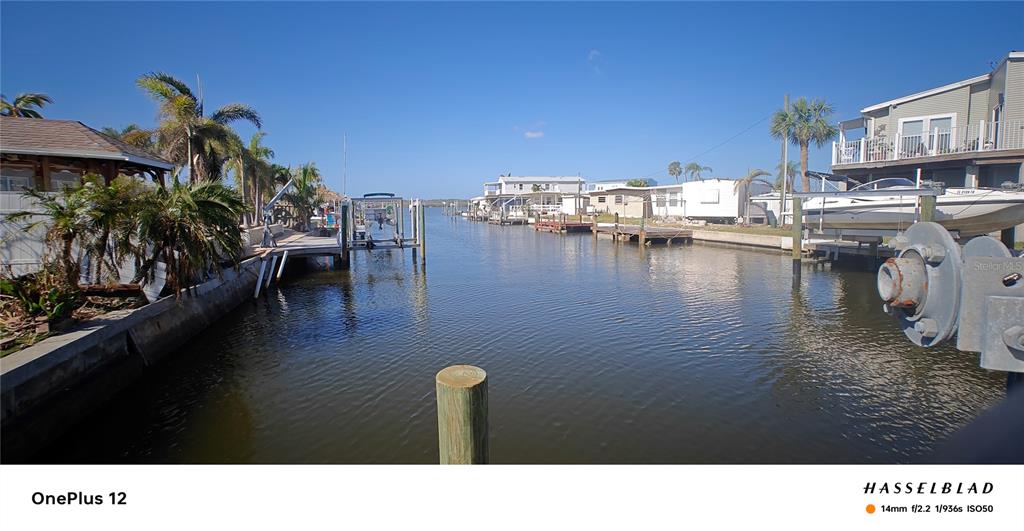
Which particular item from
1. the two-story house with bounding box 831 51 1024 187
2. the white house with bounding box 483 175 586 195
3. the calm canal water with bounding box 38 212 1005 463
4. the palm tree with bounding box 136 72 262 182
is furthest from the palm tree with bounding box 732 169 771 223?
the white house with bounding box 483 175 586 195

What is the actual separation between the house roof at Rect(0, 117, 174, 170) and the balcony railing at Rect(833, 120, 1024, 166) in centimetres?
3134

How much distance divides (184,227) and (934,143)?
30119 mm

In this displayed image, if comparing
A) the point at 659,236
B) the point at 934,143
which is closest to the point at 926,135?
the point at 934,143

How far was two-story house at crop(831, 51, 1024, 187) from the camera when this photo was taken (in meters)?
21.6

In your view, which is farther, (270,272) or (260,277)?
(270,272)

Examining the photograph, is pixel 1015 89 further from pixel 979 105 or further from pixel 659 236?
pixel 659 236

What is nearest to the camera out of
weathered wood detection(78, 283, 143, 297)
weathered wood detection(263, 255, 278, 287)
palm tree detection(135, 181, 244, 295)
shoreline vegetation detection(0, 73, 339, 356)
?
shoreline vegetation detection(0, 73, 339, 356)

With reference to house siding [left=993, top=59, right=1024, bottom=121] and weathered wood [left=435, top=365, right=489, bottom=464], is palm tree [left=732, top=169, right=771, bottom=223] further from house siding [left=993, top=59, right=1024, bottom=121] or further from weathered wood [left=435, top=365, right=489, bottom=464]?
weathered wood [left=435, top=365, right=489, bottom=464]

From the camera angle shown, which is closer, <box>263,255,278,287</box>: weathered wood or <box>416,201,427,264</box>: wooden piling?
<box>263,255,278,287</box>: weathered wood

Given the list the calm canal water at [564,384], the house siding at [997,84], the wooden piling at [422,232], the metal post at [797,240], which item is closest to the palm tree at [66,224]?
the calm canal water at [564,384]

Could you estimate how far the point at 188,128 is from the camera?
80.1 ft

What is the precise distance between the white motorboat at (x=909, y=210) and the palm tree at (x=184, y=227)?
2121cm

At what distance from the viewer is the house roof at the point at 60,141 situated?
13172 millimetres

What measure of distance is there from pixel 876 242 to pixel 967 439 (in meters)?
21.6
